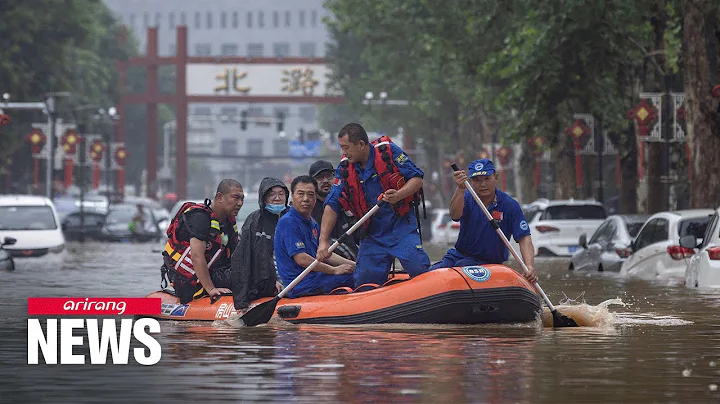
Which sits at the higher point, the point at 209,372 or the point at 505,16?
the point at 505,16

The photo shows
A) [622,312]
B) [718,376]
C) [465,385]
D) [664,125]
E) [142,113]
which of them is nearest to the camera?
[465,385]

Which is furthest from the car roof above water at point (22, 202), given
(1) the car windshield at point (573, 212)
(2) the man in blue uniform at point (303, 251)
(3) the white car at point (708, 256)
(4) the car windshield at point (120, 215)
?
(4) the car windshield at point (120, 215)

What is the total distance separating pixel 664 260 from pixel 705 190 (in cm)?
625

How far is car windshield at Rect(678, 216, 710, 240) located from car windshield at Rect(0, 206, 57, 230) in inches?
565

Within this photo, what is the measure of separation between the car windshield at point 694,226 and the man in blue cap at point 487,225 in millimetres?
8979

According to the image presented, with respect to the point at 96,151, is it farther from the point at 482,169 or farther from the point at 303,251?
the point at 482,169

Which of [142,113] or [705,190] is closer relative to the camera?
[705,190]

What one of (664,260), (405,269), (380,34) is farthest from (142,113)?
(405,269)

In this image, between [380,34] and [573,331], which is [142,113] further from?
[573,331]

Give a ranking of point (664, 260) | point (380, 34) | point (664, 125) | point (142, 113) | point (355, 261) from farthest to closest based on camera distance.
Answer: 1. point (142, 113)
2. point (380, 34)
3. point (664, 125)
4. point (664, 260)
5. point (355, 261)

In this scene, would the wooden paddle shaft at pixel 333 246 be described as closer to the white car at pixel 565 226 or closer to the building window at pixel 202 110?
the white car at pixel 565 226

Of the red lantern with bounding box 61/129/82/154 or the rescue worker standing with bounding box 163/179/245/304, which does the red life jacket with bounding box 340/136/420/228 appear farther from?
the red lantern with bounding box 61/129/82/154

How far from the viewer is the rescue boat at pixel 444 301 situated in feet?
53.4

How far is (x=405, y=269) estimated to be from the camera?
55.9 feet
